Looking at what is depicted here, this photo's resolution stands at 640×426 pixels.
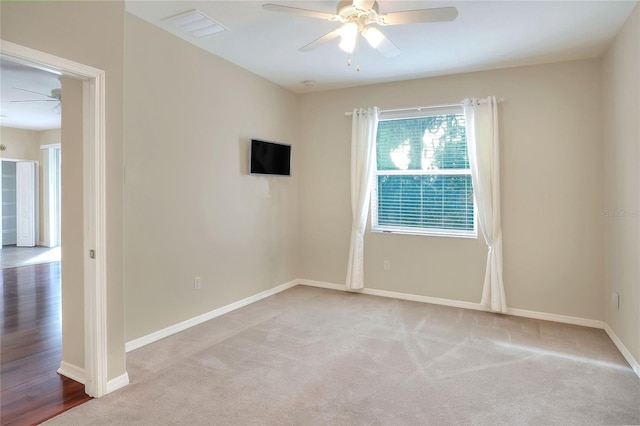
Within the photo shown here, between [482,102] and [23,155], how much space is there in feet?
30.6

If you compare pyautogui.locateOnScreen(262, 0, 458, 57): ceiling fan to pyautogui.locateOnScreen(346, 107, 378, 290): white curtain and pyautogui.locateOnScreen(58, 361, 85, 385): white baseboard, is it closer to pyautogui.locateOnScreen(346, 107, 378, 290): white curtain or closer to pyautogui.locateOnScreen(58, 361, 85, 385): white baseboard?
pyautogui.locateOnScreen(346, 107, 378, 290): white curtain

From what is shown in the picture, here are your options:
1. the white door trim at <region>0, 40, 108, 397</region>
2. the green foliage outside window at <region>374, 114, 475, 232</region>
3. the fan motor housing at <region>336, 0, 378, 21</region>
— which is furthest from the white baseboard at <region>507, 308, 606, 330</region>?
the white door trim at <region>0, 40, 108, 397</region>

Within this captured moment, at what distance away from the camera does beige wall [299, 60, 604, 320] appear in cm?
369

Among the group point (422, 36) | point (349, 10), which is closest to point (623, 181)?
point (422, 36)

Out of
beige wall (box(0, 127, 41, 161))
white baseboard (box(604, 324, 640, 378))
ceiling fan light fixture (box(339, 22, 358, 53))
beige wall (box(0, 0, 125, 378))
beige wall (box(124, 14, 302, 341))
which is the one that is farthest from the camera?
beige wall (box(0, 127, 41, 161))

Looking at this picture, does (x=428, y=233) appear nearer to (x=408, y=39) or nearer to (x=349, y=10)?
(x=408, y=39)

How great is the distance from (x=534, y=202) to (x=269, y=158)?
3043 mm

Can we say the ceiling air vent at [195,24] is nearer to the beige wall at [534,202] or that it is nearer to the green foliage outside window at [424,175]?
the beige wall at [534,202]

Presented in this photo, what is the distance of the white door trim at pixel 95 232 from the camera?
226 centimetres

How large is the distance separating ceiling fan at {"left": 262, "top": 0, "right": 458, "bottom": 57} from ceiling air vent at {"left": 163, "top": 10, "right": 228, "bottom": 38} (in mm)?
916

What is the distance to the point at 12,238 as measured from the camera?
8.39 metres

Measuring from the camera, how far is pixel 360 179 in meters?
4.68

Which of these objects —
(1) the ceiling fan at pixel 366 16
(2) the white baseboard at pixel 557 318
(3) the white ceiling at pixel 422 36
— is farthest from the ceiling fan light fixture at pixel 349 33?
(2) the white baseboard at pixel 557 318

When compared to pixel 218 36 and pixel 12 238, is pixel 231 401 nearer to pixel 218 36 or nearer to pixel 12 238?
pixel 218 36
